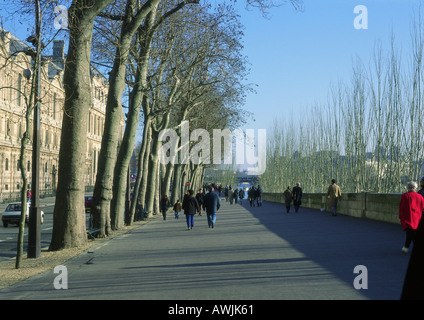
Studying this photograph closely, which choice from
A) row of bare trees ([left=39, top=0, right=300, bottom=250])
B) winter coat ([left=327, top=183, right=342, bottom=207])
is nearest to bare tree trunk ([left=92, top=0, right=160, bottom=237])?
row of bare trees ([left=39, top=0, right=300, bottom=250])

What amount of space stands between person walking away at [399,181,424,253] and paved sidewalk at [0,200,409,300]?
1.78ft

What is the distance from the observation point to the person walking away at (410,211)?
1292 cm

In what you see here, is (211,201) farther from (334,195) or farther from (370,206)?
(334,195)

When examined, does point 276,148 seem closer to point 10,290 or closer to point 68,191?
point 68,191

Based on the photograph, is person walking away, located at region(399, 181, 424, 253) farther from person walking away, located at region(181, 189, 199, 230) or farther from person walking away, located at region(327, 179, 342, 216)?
person walking away, located at region(327, 179, 342, 216)

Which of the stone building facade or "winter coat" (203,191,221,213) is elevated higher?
the stone building facade

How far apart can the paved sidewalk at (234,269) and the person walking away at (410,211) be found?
0.54 metres

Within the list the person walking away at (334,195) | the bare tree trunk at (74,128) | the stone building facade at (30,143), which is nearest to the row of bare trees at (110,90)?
the bare tree trunk at (74,128)

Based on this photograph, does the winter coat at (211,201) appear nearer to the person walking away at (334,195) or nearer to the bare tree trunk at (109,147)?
the bare tree trunk at (109,147)

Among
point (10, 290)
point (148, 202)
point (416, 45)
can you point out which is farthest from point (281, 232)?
point (148, 202)

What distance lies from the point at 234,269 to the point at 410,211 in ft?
14.2

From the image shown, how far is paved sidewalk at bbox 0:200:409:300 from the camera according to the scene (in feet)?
27.7

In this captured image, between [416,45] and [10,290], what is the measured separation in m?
17.3
